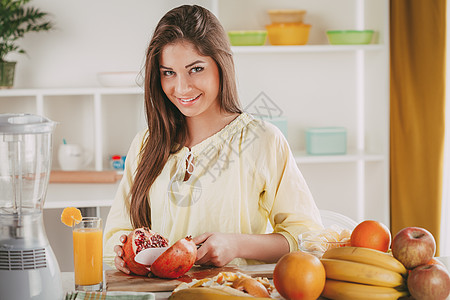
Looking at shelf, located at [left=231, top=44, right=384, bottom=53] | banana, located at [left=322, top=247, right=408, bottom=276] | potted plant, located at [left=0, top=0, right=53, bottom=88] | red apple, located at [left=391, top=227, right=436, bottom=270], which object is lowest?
banana, located at [left=322, top=247, right=408, bottom=276]

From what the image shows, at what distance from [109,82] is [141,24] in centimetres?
40

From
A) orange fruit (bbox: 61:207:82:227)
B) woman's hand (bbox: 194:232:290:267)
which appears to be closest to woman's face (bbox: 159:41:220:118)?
woman's hand (bbox: 194:232:290:267)

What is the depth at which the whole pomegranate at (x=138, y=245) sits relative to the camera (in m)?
1.36

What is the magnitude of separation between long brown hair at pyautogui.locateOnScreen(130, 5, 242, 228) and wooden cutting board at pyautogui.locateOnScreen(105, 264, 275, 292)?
421 millimetres

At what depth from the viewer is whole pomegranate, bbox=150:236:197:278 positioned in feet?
4.26

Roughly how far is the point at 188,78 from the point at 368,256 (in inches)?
29.4

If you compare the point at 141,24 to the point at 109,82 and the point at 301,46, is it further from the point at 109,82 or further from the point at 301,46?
the point at 301,46

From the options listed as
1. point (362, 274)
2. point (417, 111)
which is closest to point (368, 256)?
point (362, 274)

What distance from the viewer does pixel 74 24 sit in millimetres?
3352

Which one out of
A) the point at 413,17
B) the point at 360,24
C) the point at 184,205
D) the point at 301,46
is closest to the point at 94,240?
the point at 184,205

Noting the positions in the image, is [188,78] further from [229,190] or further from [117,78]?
[117,78]

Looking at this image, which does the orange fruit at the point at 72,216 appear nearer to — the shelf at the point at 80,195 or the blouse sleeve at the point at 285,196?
the blouse sleeve at the point at 285,196

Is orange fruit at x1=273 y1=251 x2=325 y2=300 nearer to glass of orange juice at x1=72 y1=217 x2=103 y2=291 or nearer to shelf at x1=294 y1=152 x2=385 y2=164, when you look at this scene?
glass of orange juice at x1=72 y1=217 x2=103 y2=291

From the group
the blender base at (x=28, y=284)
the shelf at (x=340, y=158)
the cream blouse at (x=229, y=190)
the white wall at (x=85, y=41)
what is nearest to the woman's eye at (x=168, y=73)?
the cream blouse at (x=229, y=190)
